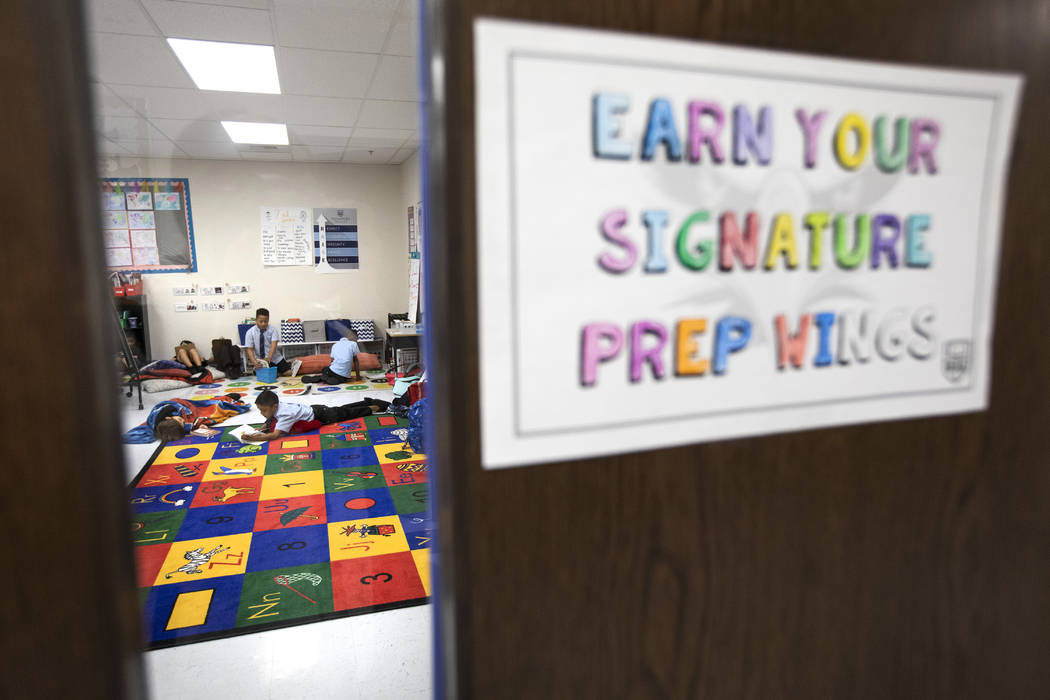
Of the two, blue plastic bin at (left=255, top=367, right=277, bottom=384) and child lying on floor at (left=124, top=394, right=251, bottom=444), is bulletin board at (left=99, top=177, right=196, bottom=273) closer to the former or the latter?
blue plastic bin at (left=255, top=367, right=277, bottom=384)

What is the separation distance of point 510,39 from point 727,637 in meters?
0.94

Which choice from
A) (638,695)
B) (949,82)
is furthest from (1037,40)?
(638,695)

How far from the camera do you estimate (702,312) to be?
0.83 meters

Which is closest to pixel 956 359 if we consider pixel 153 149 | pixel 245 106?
pixel 245 106

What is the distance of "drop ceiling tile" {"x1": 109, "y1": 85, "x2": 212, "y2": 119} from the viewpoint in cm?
409

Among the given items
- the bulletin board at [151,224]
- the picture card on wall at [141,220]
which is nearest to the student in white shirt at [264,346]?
the bulletin board at [151,224]

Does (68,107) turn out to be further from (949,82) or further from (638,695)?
(949,82)

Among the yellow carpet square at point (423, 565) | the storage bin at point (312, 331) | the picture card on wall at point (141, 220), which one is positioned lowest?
the yellow carpet square at point (423, 565)

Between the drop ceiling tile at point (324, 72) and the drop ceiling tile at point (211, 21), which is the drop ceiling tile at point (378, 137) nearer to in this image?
the drop ceiling tile at point (324, 72)

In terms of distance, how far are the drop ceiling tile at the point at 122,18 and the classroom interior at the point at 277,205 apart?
1 cm

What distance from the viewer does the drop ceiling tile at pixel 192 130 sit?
4748 millimetres

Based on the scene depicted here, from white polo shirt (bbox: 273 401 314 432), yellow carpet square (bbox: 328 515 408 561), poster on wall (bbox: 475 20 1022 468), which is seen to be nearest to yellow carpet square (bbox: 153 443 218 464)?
white polo shirt (bbox: 273 401 314 432)

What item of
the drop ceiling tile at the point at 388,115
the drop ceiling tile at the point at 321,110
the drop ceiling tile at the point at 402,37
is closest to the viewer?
the drop ceiling tile at the point at 402,37

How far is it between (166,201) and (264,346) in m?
1.64
